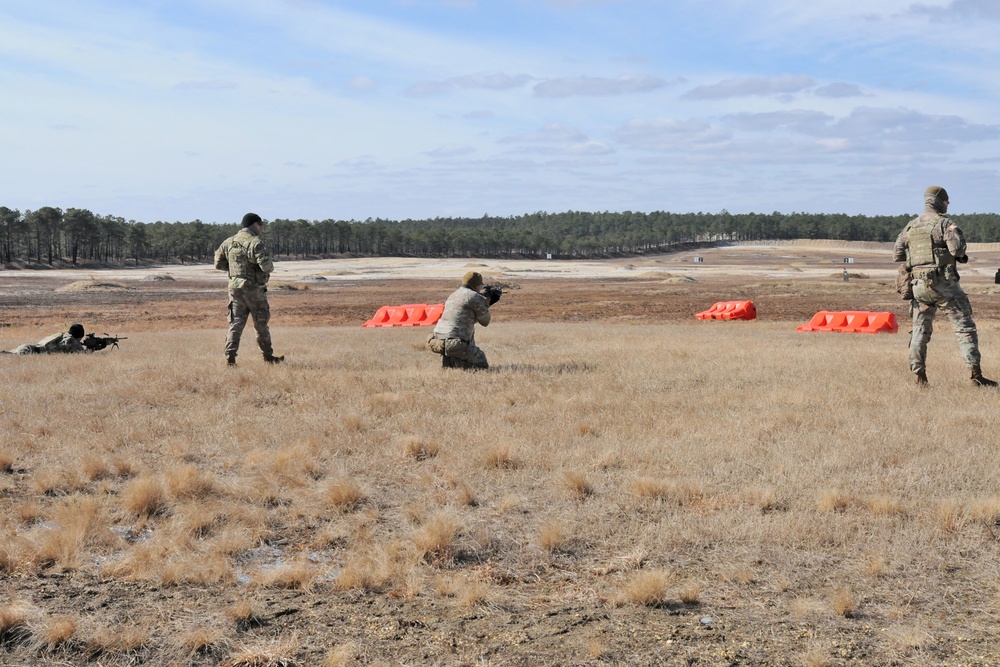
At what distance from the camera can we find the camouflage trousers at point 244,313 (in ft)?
44.5

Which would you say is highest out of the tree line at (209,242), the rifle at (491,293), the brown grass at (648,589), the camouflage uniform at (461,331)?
the tree line at (209,242)

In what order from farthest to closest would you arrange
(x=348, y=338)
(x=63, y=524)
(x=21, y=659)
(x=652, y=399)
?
(x=348, y=338), (x=652, y=399), (x=63, y=524), (x=21, y=659)

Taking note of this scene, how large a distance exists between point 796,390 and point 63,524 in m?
8.66

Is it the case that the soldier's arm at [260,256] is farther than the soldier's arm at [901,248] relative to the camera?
Yes

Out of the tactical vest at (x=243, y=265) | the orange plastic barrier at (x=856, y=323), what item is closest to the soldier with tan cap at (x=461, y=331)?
the tactical vest at (x=243, y=265)

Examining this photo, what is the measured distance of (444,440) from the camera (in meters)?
8.46

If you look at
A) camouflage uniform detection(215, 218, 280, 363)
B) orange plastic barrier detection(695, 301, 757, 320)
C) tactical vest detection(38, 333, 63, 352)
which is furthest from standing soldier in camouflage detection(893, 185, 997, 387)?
orange plastic barrier detection(695, 301, 757, 320)

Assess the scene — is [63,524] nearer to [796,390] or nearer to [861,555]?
[861,555]

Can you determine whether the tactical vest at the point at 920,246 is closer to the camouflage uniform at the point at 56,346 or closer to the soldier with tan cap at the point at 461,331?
the soldier with tan cap at the point at 461,331

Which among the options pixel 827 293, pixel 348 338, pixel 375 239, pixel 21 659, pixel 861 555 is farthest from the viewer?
pixel 375 239

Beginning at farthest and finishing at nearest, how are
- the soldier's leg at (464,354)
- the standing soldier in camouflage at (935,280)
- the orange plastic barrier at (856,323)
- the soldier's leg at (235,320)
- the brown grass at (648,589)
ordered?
1. the orange plastic barrier at (856,323)
2. the soldier's leg at (235,320)
3. the soldier's leg at (464,354)
4. the standing soldier in camouflage at (935,280)
5. the brown grass at (648,589)

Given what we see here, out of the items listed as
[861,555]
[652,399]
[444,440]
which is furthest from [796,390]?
[861,555]

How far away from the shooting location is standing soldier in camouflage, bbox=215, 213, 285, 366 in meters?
13.4

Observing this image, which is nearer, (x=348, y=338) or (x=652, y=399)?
(x=652, y=399)
